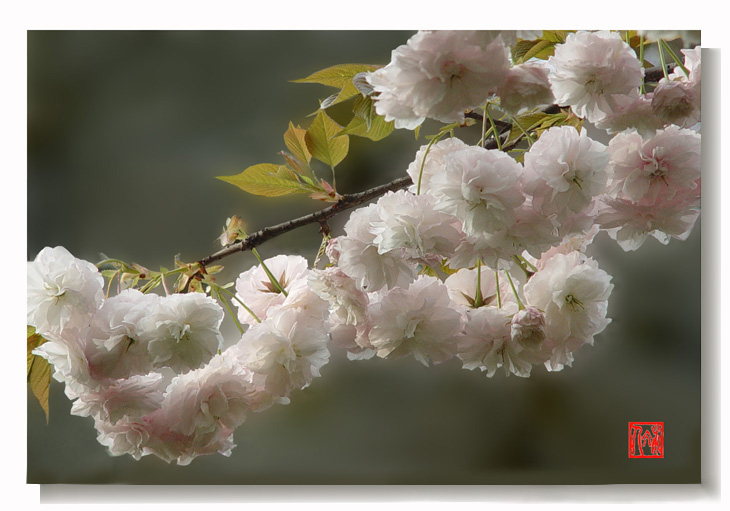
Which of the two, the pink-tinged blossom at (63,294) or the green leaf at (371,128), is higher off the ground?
the green leaf at (371,128)

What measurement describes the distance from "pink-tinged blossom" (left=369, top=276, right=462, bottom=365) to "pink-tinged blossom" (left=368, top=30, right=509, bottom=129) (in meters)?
0.20

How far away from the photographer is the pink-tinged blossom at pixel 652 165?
81 centimetres

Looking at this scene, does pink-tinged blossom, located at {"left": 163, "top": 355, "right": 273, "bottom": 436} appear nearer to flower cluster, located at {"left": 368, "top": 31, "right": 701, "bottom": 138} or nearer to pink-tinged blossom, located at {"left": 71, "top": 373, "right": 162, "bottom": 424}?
pink-tinged blossom, located at {"left": 71, "top": 373, "right": 162, "bottom": 424}

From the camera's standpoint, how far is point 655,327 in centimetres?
119

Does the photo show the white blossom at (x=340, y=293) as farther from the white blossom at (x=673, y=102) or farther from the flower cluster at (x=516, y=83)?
the white blossom at (x=673, y=102)

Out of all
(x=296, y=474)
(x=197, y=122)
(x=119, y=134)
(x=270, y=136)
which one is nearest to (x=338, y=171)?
(x=270, y=136)

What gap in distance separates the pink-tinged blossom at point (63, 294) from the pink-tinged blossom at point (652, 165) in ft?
2.08

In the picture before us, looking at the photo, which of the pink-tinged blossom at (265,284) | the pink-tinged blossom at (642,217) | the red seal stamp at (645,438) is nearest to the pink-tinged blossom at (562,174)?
the pink-tinged blossom at (642,217)

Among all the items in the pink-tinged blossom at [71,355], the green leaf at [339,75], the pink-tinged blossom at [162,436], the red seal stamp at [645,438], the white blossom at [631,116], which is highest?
the green leaf at [339,75]

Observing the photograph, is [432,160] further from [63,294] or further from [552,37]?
[63,294]

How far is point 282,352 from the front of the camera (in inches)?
32.3

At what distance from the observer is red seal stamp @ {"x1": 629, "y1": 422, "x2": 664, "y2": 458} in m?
1.19

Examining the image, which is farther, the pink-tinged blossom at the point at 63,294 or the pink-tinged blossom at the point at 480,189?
the pink-tinged blossom at the point at 63,294

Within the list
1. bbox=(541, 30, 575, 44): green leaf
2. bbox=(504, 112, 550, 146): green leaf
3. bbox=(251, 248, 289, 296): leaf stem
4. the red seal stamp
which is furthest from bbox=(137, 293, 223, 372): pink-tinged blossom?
the red seal stamp
